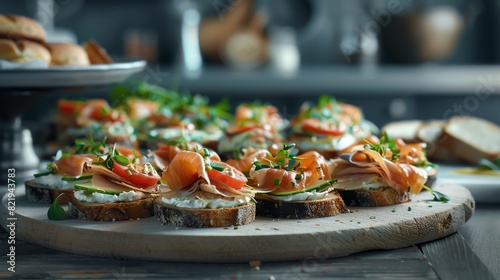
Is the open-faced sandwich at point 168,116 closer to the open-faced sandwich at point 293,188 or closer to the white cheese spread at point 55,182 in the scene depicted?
the white cheese spread at point 55,182

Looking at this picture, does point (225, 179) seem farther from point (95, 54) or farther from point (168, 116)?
point (168, 116)

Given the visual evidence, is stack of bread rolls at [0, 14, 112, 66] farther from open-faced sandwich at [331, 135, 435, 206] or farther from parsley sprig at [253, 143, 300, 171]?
open-faced sandwich at [331, 135, 435, 206]

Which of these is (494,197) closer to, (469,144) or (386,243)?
(469,144)

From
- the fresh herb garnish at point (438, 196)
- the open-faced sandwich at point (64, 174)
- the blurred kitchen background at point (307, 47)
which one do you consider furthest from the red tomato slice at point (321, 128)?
the blurred kitchen background at point (307, 47)

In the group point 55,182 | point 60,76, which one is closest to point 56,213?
point 55,182

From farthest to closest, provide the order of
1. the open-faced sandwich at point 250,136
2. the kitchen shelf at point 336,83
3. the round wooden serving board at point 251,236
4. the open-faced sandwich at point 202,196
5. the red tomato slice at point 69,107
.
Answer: the kitchen shelf at point 336,83 → the red tomato slice at point 69,107 → the open-faced sandwich at point 250,136 → the open-faced sandwich at point 202,196 → the round wooden serving board at point 251,236

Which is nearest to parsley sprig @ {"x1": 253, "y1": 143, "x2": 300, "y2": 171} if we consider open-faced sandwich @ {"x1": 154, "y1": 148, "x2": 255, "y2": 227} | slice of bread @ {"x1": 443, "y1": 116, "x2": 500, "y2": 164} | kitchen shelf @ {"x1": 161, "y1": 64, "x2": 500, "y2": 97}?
open-faced sandwich @ {"x1": 154, "y1": 148, "x2": 255, "y2": 227}
